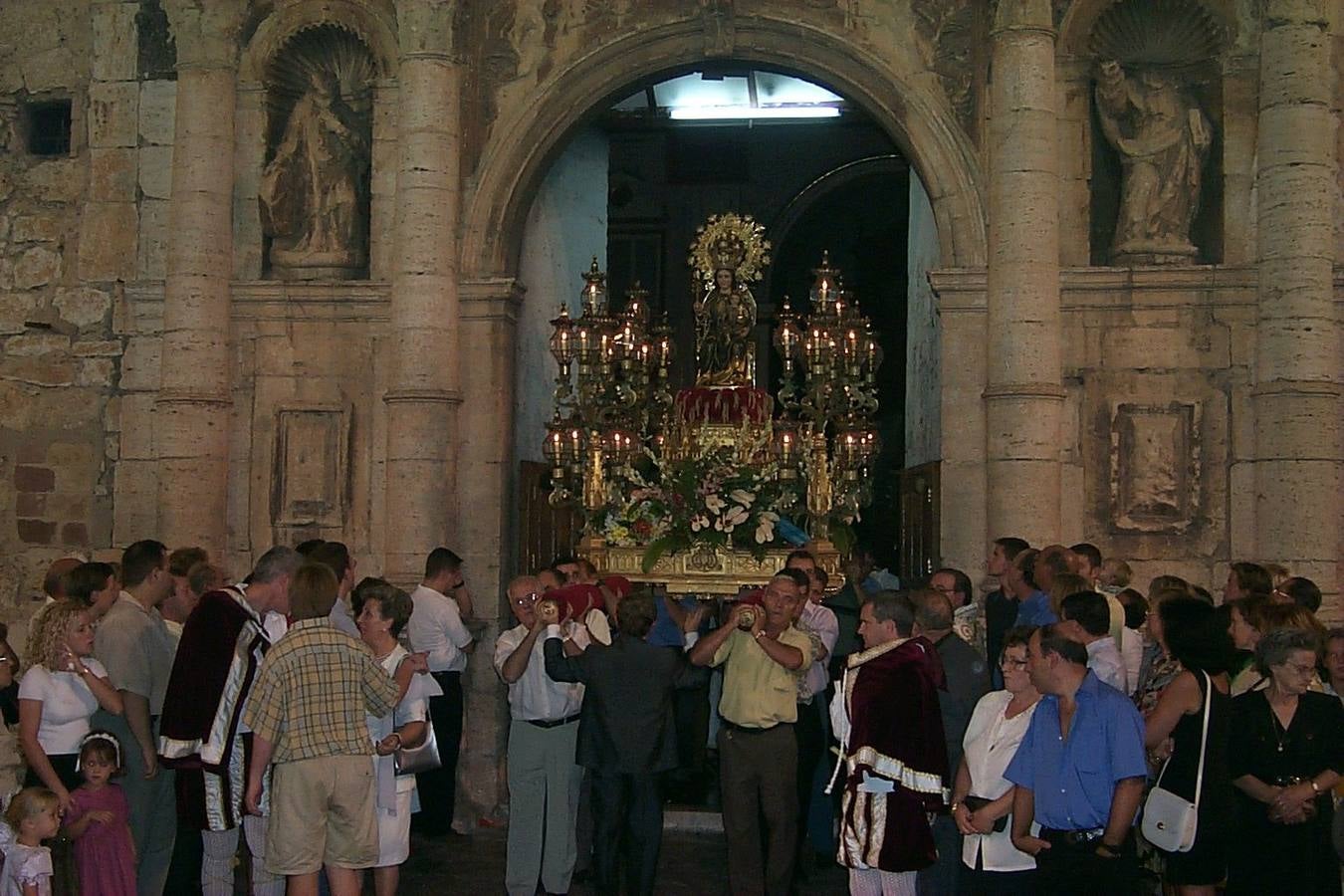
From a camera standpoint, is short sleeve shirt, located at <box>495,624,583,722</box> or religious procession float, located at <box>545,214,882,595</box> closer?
short sleeve shirt, located at <box>495,624,583,722</box>

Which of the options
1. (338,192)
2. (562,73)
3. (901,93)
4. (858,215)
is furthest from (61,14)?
(858,215)

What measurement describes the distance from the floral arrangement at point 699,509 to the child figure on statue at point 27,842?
5987 mm

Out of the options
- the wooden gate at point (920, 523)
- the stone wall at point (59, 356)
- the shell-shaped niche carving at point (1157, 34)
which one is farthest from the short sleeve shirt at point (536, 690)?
the shell-shaped niche carving at point (1157, 34)

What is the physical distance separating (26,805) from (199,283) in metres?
6.24

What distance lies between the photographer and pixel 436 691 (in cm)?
803

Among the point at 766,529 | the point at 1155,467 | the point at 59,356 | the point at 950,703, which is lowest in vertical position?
the point at 950,703

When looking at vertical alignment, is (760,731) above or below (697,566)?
below

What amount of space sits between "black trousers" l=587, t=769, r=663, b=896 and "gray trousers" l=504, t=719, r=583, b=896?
0.75 ft

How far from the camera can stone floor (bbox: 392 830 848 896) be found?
9672mm

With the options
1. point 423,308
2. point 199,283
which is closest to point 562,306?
point 423,308

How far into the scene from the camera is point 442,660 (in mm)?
10359

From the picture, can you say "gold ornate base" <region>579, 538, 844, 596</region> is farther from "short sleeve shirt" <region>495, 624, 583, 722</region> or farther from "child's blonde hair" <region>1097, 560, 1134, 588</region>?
"short sleeve shirt" <region>495, 624, 583, 722</region>

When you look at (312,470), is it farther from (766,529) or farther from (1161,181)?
(1161,181)

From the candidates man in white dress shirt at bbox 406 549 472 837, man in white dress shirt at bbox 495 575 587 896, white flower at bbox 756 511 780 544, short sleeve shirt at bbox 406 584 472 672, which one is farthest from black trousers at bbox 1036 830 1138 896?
white flower at bbox 756 511 780 544
